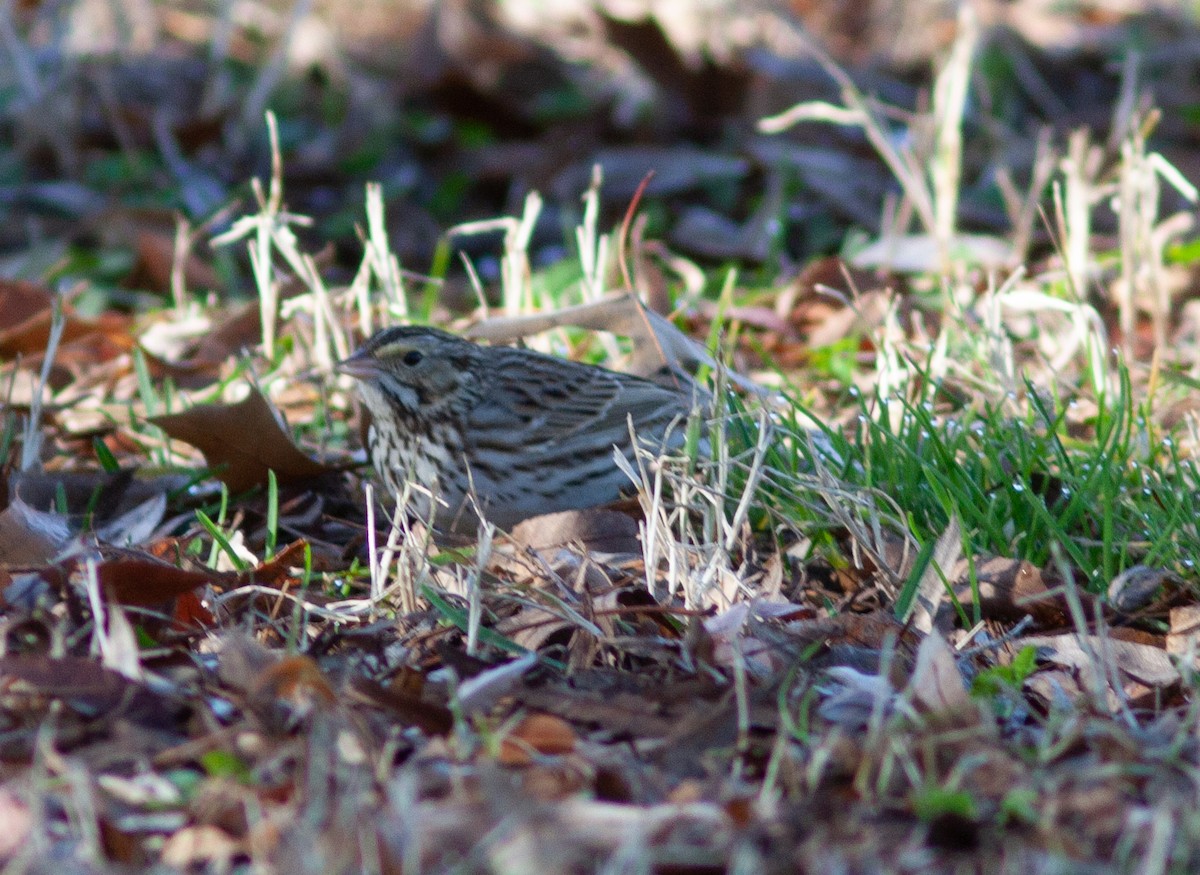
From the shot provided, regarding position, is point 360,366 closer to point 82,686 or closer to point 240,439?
point 240,439

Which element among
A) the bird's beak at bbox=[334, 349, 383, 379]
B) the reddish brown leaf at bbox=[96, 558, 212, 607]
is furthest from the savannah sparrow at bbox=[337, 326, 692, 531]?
the reddish brown leaf at bbox=[96, 558, 212, 607]

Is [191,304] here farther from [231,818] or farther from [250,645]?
[231,818]

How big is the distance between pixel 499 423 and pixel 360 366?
424 millimetres

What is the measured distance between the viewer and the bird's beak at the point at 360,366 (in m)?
4.52

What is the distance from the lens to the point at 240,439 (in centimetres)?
419

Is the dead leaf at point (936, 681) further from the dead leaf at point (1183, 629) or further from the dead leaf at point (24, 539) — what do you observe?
the dead leaf at point (24, 539)

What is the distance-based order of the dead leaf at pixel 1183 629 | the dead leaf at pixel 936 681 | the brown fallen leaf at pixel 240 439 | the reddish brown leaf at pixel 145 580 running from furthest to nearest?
the brown fallen leaf at pixel 240 439 → the dead leaf at pixel 1183 629 → the reddish brown leaf at pixel 145 580 → the dead leaf at pixel 936 681

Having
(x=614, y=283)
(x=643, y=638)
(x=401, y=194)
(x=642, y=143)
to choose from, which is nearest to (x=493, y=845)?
(x=643, y=638)

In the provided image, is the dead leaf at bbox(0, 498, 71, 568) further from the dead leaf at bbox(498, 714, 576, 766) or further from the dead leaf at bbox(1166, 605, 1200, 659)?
the dead leaf at bbox(1166, 605, 1200, 659)

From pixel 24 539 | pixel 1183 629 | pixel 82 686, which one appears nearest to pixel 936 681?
pixel 1183 629

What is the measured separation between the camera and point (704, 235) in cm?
706

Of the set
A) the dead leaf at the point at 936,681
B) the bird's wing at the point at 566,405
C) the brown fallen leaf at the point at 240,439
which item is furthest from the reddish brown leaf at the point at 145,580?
the bird's wing at the point at 566,405

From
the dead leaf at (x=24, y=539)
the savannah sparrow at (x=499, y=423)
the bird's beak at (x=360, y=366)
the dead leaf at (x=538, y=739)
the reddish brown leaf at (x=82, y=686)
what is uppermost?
the reddish brown leaf at (x=82, y=686)

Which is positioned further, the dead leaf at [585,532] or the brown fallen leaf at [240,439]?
the brown fallen leaf at [240,439]
